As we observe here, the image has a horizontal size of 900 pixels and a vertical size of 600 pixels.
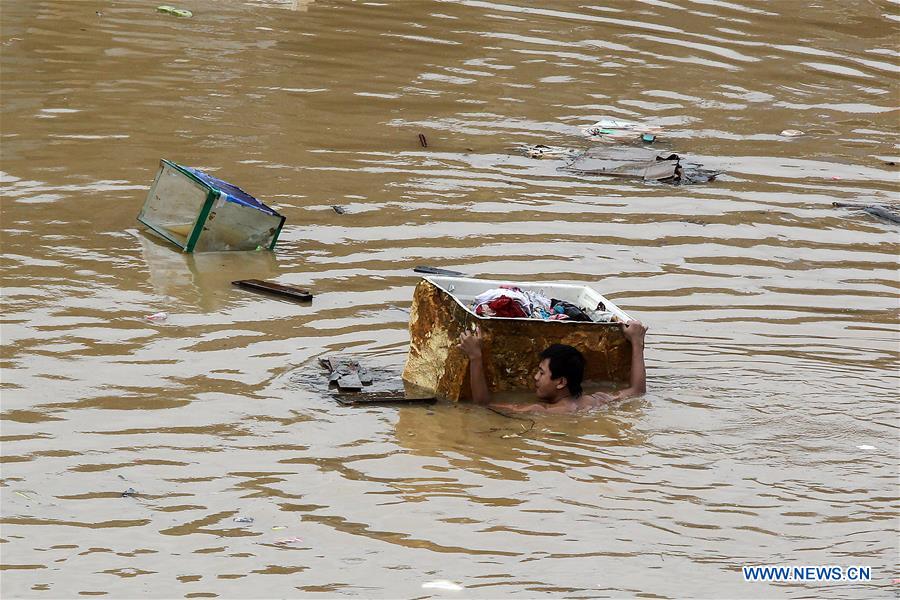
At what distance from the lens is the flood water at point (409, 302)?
573 cm

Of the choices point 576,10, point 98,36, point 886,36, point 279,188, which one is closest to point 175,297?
point 279,188

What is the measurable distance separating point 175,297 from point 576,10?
11293 mm

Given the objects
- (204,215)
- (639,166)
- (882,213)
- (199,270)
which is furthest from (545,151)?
(199,270)

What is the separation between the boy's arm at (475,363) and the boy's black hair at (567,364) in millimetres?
391

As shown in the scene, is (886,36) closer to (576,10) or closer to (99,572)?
(576,10)

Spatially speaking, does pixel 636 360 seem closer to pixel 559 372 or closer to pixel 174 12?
pixel 559 372

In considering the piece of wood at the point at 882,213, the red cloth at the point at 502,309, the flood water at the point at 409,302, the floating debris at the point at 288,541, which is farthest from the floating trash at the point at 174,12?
the floating debris at the point at 288,541

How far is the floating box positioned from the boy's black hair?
3.11 metres

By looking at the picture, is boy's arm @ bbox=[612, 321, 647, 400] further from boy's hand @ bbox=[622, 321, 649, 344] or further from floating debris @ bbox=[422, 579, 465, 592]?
floating debris @ bbox=[422, 579, 465, 592]

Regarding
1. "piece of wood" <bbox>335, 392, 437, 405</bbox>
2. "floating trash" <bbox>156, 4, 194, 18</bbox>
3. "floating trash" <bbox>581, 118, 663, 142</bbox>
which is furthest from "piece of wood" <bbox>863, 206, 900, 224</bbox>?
"floating trash" <bbox>156, 4, 194, 18</bbox>

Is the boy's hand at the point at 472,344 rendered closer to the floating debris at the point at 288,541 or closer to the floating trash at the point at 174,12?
the floating debris at the point at 288,541

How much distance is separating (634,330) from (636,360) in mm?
187

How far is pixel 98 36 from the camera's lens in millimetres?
15977

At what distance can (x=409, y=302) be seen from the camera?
9055 mm
